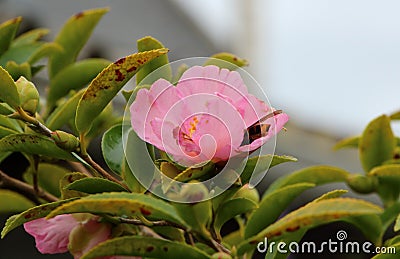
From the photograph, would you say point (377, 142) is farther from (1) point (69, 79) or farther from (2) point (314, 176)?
(1) point (69, 79)

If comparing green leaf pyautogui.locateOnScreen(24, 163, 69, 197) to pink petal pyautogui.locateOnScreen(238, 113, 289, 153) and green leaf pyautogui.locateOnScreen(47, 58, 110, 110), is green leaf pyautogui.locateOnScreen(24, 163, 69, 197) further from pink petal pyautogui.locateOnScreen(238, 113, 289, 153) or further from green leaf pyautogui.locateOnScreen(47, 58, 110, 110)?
pink petal pyautogui.locateOnScreen(238, 113, 289, 153)

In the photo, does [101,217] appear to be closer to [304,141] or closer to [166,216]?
[166,216]

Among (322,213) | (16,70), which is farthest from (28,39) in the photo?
(322,213)

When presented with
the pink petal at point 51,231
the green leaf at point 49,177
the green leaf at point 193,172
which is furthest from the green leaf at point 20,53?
the green leaf at point 193,172

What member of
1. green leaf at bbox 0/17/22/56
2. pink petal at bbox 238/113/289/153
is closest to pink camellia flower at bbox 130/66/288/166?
pink petal at bbox 238/113/289/153

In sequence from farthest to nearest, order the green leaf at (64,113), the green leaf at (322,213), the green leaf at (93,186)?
1. the green leaf at (64,113)
2. the green leaf at (93,186)
3. the green leaf at (322,213)

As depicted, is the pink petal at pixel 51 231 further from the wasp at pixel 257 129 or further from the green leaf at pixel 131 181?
the wasp at pixel 257 129
